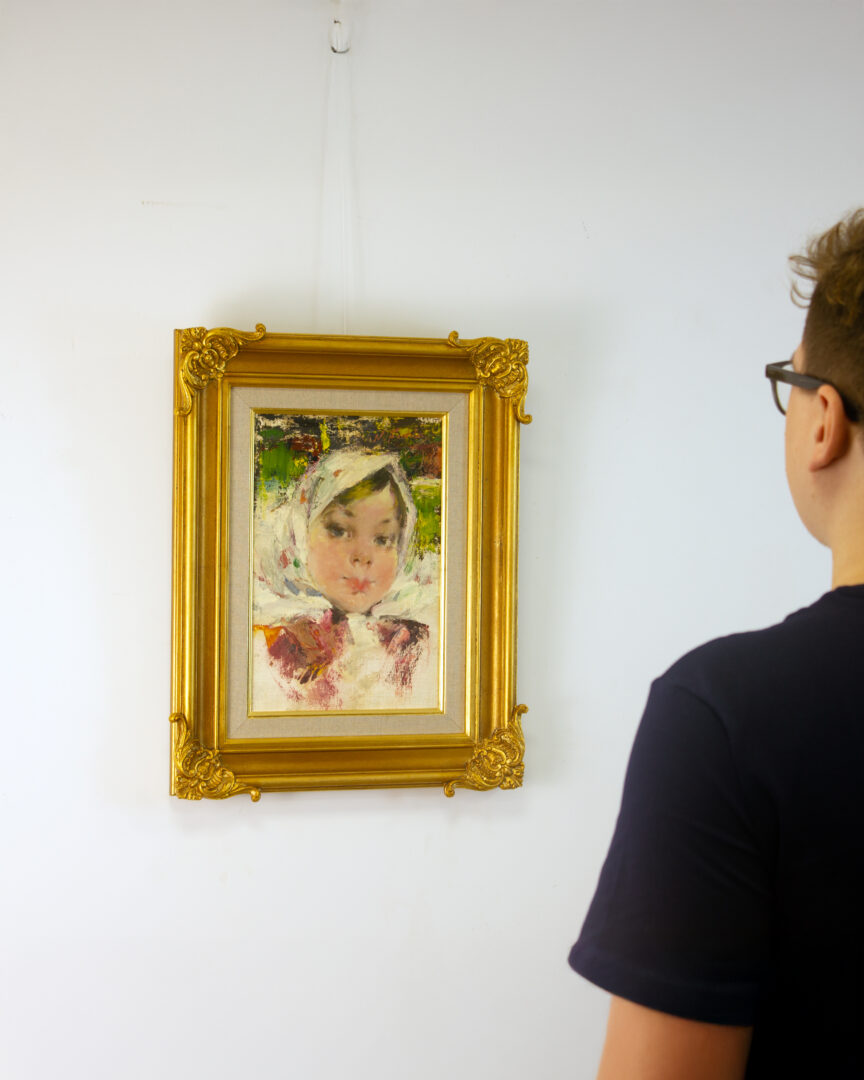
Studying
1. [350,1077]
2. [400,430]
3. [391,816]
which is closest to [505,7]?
[400,430]

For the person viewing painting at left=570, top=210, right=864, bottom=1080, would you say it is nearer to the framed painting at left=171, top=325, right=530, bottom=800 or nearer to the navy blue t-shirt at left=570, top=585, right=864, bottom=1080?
the navy blue t-shirt at left=570, top=585, right=864, bottom=1080

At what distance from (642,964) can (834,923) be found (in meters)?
0.13

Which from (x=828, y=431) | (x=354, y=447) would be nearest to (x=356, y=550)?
(x=354, y=447)

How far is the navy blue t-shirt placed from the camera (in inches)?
24.1

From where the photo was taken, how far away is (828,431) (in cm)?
69

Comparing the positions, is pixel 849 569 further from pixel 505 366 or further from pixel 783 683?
pixel 505 366

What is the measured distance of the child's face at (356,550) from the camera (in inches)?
61.9

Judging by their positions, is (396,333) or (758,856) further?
(396,333)

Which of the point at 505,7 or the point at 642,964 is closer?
the point at 642,964

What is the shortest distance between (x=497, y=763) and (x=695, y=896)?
999 mm

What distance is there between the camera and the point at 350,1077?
5.28ft

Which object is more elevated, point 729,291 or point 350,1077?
point 729,291

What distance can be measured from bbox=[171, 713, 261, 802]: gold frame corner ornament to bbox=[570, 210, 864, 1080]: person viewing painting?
39.3 inches

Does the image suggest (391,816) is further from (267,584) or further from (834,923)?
(834,923)
